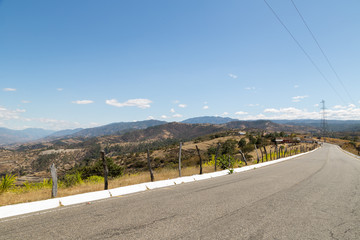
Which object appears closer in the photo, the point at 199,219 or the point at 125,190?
the point at 199,219

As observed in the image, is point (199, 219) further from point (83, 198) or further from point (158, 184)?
point (158, 184)

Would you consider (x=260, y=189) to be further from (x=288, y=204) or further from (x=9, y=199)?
(x=9, y=199)

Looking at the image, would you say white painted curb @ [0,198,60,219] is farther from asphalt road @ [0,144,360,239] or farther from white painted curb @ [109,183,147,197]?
white painted curb @ [109,183,147,197]

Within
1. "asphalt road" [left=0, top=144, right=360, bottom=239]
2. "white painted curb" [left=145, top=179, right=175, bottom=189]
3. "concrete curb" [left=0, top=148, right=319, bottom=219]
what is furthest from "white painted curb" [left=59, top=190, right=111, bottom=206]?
"white painted curb" [left=145, top=179, right=175, bottom=189]

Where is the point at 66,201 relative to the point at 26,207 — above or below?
below

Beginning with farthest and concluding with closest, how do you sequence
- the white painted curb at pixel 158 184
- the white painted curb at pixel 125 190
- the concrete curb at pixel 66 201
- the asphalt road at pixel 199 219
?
the white painted curb at pixel 158 184
the white painted curb at pixel 125 190
the concrete curb at pixel 66 201
the asphalt road at pixel 199 219

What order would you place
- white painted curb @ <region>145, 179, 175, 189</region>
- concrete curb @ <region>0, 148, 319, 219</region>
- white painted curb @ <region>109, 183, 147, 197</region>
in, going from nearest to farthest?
concrete curb @ <region>0, 148, 319, 219</region> < white painted curb @ <region>109, 183, 147, 197</region> < white painted curb @ <region>145, 179, 175, 189</region>

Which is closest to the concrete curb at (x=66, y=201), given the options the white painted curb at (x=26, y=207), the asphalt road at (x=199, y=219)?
the white painted curb at (x=26, y=207)

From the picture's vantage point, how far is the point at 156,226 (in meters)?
4.76

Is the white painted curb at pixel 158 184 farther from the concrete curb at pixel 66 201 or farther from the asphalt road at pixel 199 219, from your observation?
the asphalt road at pixel 199 219

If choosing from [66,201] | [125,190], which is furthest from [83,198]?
[125,190]

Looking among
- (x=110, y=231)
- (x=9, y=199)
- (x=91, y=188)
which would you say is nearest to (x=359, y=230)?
(x=110, y=231)

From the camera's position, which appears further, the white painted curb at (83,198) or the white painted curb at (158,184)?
the white painted curb at (158,184)

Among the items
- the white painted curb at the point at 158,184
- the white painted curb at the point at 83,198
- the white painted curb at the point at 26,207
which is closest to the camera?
the white painted curb at the point at 26,207
